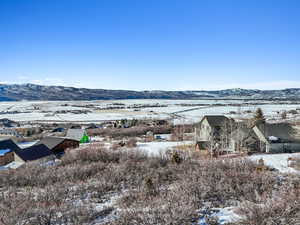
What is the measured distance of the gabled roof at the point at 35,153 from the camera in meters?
20.7

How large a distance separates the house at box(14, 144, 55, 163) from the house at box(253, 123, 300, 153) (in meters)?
22.0

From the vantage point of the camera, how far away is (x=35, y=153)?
70.4ft

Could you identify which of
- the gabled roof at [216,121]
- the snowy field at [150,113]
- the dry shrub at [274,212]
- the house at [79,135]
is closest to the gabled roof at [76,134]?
the house at [79,135]

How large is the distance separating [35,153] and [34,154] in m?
0.21

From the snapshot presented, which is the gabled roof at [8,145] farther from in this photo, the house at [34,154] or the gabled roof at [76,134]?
the gabled roof at [76,134]

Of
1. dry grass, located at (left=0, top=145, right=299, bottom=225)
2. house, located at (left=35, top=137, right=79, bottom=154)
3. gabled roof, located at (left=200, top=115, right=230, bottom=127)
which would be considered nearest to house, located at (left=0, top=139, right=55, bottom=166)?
house, located at (left=35, top=137, right=79, bottom=154)

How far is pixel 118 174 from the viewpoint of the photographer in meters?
9.37

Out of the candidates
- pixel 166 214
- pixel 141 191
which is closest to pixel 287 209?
pixel 166 214

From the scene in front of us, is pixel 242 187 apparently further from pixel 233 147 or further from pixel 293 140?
pixel 293 140

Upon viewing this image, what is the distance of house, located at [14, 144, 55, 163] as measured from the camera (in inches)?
810

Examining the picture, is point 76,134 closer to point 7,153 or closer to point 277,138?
point 7,153

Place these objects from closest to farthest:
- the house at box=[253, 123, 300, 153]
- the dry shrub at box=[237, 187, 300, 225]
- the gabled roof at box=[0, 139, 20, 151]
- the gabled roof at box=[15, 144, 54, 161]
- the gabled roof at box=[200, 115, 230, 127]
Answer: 1. the dry shrub at box=[237, 187, 300, 225]
2. the gabled roof at box=[15, 144, 54, 161]
3. the house at box=[253, 123, 300, 153]
4. the gabled roof at box=[0, 139, 20, 151]
5. the gabled roof at box=[200, 115, 230, 127]

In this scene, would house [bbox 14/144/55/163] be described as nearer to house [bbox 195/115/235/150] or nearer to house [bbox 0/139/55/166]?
house [bbox 0/139/55/166]

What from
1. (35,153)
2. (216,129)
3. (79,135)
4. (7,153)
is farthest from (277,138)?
(79,135)
